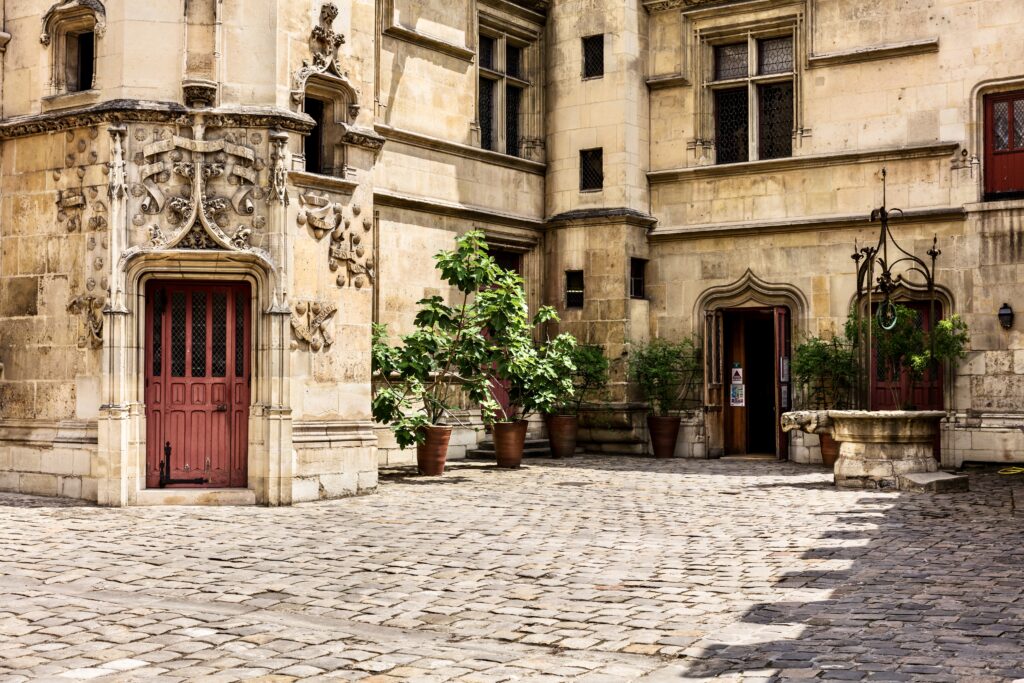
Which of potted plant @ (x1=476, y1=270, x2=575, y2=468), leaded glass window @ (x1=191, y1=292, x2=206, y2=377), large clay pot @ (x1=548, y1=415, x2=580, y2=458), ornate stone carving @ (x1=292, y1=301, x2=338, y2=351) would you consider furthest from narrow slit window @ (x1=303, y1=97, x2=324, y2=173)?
large clay pot @ (x1=548, y1=415, x2=580, y2=458)

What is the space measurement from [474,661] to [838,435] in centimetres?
989

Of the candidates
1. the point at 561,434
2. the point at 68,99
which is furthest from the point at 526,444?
the point at 68,99

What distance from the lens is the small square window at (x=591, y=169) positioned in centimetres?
2056

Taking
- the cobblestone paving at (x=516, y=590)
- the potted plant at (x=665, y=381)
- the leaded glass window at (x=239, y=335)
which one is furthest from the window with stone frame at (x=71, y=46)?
the potted plant at (x=665, y=381)

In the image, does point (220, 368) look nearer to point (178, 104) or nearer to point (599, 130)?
point (178, 104)

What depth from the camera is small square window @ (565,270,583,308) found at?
812 inches

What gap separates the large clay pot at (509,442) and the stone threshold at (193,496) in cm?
513

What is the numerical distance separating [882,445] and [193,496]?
8256mm

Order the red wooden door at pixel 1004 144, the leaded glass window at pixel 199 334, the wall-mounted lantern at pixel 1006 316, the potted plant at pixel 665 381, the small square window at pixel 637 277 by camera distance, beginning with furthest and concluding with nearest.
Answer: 1. the small square window at pixel 637 277
2. the potted plant at pixel 665 381
3. the red wooden door at pixel 1004 144
4. the wall-mounted lantern at pixel 1006 316
5. the leaded glass window at pixel 199 334

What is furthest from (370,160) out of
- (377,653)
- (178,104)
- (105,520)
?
(377,653)

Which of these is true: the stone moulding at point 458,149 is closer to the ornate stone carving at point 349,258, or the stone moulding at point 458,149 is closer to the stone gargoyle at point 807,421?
the ornate stone carving at point 349,258

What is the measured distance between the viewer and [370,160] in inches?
566

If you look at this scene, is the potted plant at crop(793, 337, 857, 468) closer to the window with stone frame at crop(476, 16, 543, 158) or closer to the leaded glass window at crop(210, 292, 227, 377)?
the window with stone frame at crop(476, 16, 543, 158)

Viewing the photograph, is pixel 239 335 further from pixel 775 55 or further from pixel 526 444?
pixel 775 55
